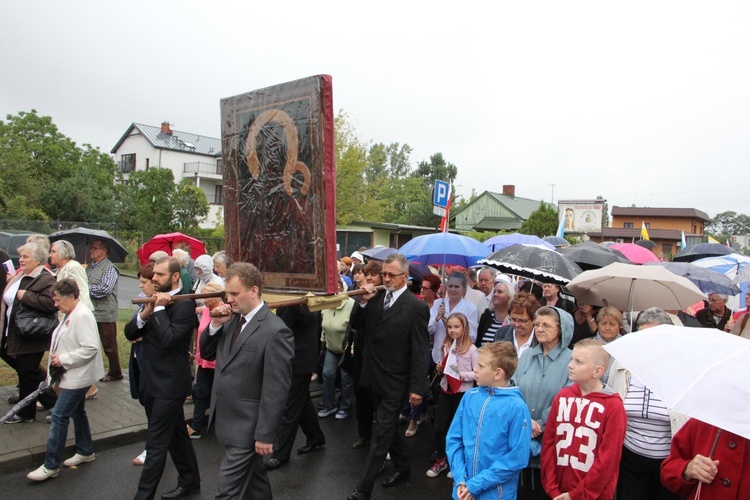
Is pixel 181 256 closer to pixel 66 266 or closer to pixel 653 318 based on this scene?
pixel 66 266

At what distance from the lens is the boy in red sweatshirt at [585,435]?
333 centimetres

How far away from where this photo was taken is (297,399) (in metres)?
5.48

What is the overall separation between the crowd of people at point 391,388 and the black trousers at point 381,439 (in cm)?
1

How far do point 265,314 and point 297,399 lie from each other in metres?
2.05

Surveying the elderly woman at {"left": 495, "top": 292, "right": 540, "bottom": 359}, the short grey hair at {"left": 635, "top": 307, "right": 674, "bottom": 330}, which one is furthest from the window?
the short grey hair at {"left": 635, "top": 307, "right": 674, "bottom": 330}

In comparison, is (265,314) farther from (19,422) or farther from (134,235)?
(134,235)

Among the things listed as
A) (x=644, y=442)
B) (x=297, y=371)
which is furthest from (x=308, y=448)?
(x=644, y=442)

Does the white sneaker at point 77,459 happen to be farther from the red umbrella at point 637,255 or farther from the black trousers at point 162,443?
the red umbrella at point 637,255

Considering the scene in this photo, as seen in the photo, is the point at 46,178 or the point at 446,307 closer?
the point at 446,307

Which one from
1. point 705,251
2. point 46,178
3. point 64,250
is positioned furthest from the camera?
point 46,178

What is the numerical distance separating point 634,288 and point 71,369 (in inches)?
225

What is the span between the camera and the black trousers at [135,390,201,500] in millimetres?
4164

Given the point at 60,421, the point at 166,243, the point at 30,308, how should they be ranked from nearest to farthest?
1. the point at 60,421
2. the point at 30,308
3. the point at 166,243

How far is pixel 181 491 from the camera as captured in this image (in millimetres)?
4660
